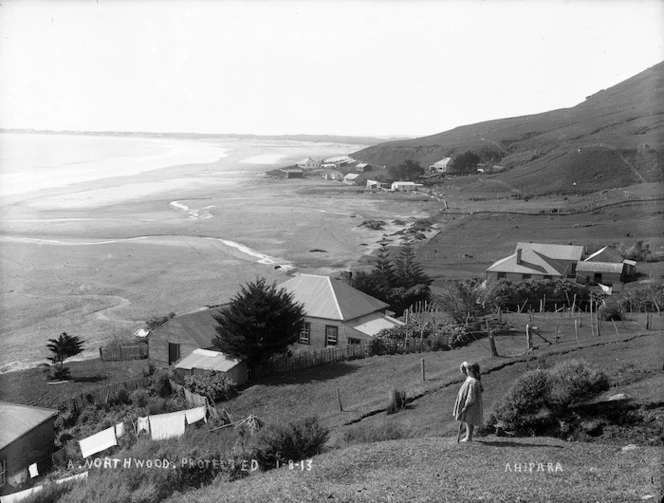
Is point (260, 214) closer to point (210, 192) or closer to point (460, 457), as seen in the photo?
point (210, 192)

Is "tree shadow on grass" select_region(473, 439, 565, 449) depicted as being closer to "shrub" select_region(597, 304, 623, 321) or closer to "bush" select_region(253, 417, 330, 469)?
"bush" select_region(253, 417, 330, 469)

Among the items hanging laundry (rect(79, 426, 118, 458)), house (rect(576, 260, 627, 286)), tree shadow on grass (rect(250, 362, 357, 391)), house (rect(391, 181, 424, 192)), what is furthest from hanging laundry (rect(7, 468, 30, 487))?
house (rect(391, 181, 424, 192))

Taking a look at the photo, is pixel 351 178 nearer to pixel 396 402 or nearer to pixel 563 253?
pixel 563 253

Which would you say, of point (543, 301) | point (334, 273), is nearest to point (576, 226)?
point (334, 273)

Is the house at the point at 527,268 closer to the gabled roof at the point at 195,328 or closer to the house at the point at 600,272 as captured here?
the house at the point at 600,272

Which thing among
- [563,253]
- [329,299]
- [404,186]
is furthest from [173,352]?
[404,186]
